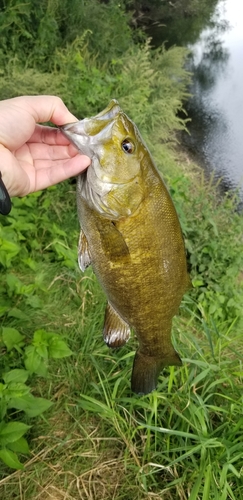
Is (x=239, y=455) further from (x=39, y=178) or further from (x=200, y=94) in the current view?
(x=200, y=94)

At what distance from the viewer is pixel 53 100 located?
1618 millimetres

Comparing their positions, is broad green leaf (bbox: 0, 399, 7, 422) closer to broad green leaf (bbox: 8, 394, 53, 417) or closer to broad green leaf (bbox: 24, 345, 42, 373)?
broad green leaf (bbox: 8, 394, 53, 417)

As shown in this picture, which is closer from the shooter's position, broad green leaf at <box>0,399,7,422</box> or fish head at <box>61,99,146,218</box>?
fish head at <box>61,99,146,218</box>

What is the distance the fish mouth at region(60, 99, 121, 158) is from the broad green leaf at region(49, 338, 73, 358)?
1.27 metres

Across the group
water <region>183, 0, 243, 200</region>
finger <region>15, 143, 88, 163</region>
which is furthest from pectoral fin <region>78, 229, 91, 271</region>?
water <region>183, 0, 243, 200</region>

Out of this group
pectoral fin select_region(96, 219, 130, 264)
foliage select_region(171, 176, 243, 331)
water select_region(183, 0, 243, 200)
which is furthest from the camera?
water select_region(183, 0, 243, 200)

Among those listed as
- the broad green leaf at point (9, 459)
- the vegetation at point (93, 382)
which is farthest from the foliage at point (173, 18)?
the broad green leaf at point (9, 459)

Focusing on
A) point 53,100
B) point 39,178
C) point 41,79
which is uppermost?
point 53,100

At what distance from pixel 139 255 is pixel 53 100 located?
69 cm

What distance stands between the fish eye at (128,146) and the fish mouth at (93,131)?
0.19 feet

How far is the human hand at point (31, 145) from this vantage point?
1589 mm

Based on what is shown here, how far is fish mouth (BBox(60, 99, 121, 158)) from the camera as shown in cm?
134

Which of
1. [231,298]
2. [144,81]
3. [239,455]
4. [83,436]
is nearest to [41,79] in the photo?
[144,81]

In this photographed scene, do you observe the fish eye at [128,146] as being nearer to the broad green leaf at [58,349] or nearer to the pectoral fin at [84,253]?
the pectoral fin at [84,253]
